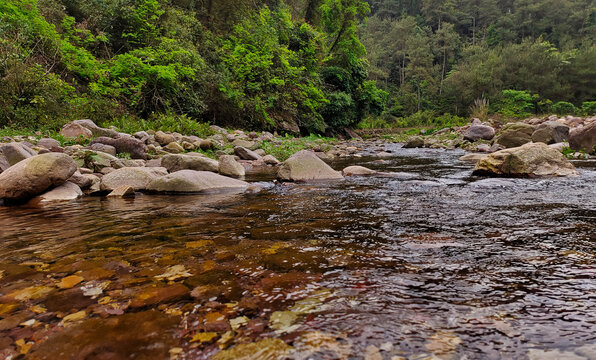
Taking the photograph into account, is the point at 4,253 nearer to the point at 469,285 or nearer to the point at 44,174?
the point at 44,174

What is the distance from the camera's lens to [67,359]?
0.98 m

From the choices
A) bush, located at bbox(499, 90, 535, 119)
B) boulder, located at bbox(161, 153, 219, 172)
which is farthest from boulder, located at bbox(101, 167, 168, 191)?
bush, located at bbox(499, 90, 535, 119)

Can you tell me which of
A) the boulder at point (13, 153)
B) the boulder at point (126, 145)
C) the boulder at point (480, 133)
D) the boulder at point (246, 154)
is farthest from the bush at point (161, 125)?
the boulder at point (480, 133)

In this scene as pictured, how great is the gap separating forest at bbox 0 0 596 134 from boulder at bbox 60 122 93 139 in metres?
0.77

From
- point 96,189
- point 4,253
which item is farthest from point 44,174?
point 4,253

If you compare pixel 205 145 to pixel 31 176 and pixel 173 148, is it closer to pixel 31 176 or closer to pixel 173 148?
pixel 173 148

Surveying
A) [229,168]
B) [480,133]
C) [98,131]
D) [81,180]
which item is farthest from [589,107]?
[81,180]

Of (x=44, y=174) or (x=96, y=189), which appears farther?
(x=96, y=189)

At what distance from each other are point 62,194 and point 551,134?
494 inches

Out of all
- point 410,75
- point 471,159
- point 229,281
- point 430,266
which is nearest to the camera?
point 229,281

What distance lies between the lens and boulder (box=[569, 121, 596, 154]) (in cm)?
807

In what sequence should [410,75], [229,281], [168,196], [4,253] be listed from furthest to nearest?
[410,75] → [168,196] → [4,253] → [229,281]

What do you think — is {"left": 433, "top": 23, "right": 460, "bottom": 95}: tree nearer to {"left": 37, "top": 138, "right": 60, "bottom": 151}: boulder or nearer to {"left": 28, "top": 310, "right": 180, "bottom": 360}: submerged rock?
{"left": 37, "top": 138, "right": 60, "bottom": 151}: boulder

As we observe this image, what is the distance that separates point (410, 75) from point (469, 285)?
51.6 metres
